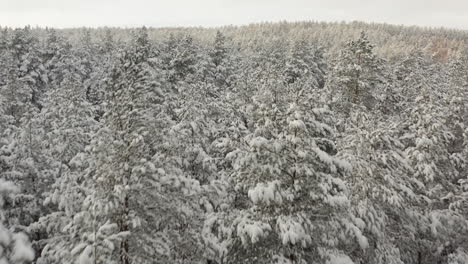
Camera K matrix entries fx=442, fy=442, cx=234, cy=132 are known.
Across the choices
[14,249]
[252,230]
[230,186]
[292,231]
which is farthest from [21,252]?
[230,186]

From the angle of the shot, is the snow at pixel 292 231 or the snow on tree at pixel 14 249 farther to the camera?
the snow at pixel 292 231

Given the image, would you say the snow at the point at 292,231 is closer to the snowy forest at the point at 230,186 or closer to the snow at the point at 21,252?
the snowy forest at the point at 230,186

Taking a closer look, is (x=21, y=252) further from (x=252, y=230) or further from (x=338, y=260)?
(x=338, y=260)

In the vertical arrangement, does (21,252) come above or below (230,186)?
above

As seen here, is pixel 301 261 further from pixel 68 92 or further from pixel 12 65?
pixel 12 65

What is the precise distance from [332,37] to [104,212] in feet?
616

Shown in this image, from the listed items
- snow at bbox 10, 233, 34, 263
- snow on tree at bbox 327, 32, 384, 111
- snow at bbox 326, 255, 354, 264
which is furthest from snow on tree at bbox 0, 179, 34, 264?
snow on tree at bbox 327, 32, 384, 111

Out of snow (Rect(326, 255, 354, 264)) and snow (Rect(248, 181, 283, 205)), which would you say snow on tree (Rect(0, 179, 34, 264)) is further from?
snow (Rect(326, 255, 354, 264))

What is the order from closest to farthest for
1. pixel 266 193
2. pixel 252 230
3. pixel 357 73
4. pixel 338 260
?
pixel 252 230 < pixel 266 193 < pixel 338 260 < pixel 357 73

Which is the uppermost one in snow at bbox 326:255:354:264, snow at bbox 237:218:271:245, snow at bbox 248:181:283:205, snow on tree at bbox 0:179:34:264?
snow on tree at bbox 0:179:34:264

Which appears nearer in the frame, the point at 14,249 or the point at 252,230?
the point at 14,249

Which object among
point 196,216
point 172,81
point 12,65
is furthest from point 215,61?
point 196,216

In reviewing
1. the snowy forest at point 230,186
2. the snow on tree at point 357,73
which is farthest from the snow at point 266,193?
the snow on tree at point 357,73

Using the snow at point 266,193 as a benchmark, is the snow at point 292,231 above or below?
below
